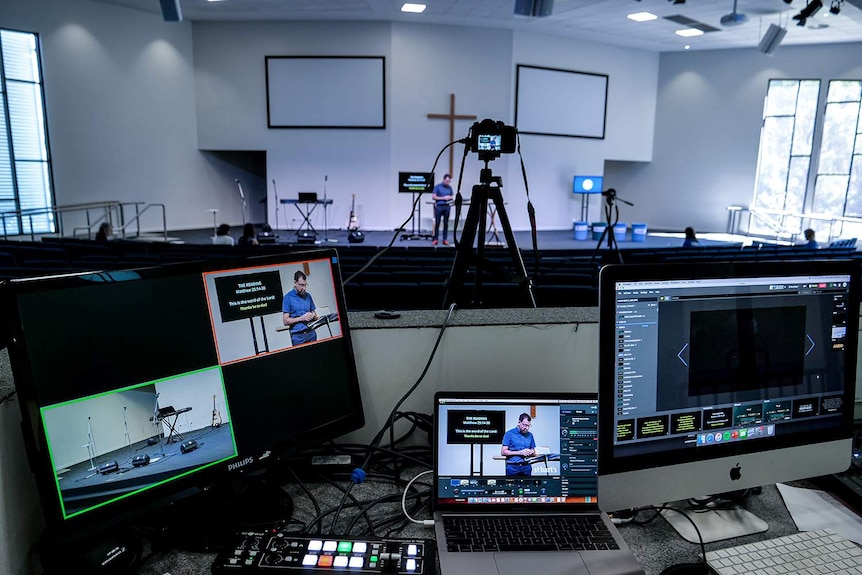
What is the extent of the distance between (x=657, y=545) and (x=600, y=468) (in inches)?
8.0

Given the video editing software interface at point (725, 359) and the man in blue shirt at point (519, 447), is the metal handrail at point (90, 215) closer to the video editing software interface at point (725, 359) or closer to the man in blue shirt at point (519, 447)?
the man in blue shirt at point (519, 447)

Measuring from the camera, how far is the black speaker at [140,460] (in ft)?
3.01

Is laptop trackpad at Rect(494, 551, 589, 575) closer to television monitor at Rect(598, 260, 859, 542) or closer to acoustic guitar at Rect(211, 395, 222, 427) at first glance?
television monitor at Rect(598, 260, 859, 542)

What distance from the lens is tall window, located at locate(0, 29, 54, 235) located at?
8.47 metres

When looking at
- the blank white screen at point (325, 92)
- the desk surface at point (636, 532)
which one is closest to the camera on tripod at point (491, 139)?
the desk surface at point (636, 532)

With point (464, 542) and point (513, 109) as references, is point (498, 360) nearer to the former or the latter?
point (464, 542)

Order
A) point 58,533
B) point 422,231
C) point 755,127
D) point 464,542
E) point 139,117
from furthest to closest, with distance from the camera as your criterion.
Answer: point 755,127 < point 422,231 < point 139,117 < point 464,542 < point 58,533

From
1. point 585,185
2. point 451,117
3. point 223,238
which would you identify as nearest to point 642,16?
point 585,185

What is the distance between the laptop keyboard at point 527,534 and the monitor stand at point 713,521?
204 millimetres

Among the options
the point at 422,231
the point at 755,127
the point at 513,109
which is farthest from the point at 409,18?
the point at 755,127

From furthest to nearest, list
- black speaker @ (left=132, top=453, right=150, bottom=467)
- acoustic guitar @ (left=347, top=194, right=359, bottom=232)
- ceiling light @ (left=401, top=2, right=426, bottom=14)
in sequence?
acoustic guitar @ (left=347, top=194, right=359, bottom=232) < ceiling light @ (left=401, top=2, right=426, bottom=14) < black speaker @ (left=132, top=453, right=150, bottom=467)

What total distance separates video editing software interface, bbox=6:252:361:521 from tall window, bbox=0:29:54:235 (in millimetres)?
9101

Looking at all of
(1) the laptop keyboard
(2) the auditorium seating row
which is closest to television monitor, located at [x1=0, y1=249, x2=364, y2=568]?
(1) the laptop keyboard

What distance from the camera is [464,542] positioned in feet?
3.28
